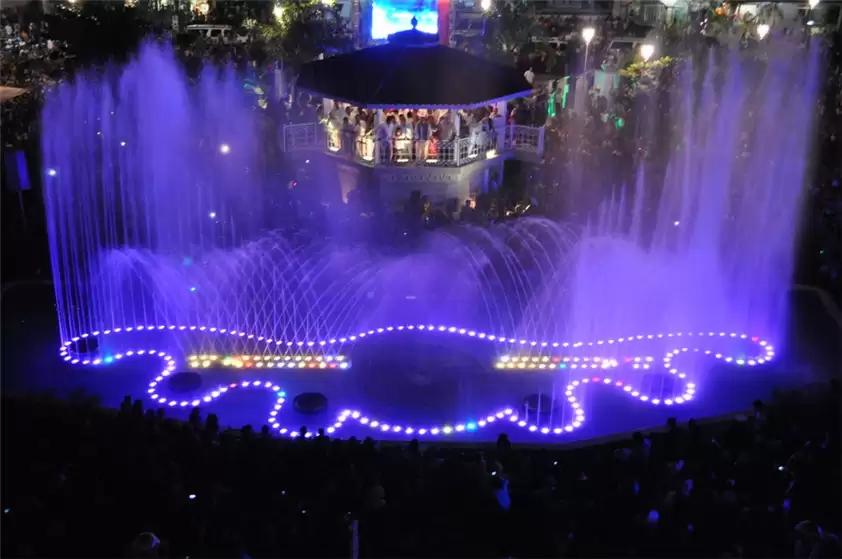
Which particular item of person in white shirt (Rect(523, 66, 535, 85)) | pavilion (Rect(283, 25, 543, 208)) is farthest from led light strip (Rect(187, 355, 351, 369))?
person in white shirt (Rect(523, 66, 535, 85))

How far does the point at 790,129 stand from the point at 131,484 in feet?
63.6

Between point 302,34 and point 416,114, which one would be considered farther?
point 302,34

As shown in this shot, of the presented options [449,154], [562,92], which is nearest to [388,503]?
[449,154]

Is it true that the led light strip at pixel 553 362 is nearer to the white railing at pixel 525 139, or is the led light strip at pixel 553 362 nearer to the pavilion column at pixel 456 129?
the pavilion column at pixel 456 129

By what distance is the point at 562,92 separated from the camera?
82.3ft

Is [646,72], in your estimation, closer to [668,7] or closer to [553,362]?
[668,7]

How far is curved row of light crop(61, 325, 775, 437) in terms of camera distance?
1022 centimetres

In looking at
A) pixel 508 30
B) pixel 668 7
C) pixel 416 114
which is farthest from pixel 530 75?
pixel 668 7

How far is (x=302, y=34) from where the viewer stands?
2697 centimetres

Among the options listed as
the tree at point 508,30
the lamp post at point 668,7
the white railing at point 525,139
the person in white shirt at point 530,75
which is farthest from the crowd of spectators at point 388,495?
the lamp post at point 668,7

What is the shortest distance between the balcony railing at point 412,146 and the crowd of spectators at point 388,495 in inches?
401

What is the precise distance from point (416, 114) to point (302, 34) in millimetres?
10730

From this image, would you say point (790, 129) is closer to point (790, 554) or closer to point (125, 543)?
point (790, 554)

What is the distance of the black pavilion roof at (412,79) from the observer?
56.5 feet
